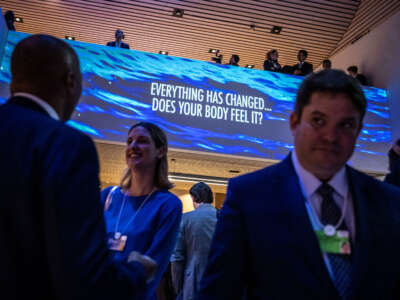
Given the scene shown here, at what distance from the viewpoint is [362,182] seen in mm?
1188

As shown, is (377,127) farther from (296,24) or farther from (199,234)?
(199,234)

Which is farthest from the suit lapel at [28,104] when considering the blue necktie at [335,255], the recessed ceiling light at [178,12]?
the recessed ceiling light at [178,12]

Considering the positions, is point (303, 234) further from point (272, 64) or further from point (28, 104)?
point (272, 64)

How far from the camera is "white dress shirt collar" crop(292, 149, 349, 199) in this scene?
1.15 meters

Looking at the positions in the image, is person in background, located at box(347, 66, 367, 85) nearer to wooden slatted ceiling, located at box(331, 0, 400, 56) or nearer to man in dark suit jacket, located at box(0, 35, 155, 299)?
wooden slatted ceiling, located at box(331, 0, 400, 56)

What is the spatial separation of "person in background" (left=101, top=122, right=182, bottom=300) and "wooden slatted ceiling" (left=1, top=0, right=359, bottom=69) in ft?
22.0

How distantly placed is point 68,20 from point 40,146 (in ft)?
28.6

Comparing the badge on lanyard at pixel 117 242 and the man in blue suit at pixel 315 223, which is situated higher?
the man in blue suit at pixel 315 223

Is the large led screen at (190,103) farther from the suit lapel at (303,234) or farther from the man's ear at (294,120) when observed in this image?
the suit lapel at (303,234)

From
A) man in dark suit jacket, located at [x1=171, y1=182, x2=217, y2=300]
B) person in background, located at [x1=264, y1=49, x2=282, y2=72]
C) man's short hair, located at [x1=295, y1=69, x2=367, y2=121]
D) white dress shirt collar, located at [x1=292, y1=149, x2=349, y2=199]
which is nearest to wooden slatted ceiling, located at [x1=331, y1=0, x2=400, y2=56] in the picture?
person in background, located at [x1=264, y1=49, x2=282, y2=72]

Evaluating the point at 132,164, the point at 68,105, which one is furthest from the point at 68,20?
the point at 68,105

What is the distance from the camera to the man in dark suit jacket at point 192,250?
11.5 feet

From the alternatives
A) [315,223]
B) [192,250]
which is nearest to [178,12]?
[192,250]

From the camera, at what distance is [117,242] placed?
1.78m
